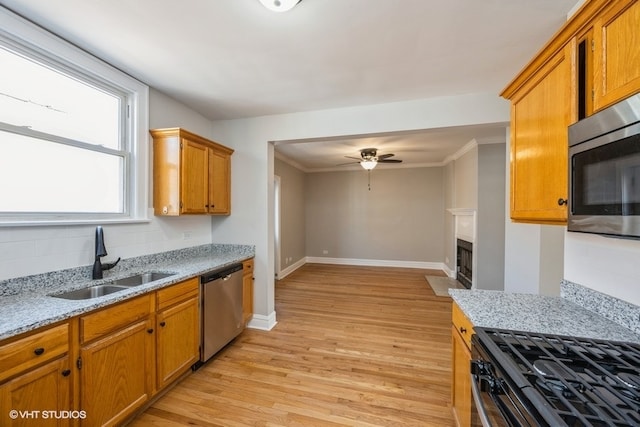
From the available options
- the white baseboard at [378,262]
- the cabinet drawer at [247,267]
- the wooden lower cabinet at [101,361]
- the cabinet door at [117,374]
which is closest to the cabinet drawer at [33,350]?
the wooden lower cabinet at [101,361]

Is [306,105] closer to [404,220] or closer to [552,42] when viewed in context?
[552,42]

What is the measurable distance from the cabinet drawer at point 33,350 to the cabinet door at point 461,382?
2.16m

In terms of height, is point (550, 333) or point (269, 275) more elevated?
point (550, 333)

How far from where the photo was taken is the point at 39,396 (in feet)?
4.17

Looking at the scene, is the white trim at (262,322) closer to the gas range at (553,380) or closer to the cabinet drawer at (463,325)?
the cabinet drawer at (463,325)

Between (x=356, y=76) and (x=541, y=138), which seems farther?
(x=356, y=76)

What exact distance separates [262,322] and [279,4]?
10.4ft

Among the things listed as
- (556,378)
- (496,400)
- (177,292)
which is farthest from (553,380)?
(177,292)

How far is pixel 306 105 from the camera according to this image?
2951mm

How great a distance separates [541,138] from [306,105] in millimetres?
2223

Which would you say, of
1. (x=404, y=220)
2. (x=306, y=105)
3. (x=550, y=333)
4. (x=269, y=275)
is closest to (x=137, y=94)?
(x=306, y=105)

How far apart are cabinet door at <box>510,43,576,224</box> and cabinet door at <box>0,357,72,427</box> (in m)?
2.67

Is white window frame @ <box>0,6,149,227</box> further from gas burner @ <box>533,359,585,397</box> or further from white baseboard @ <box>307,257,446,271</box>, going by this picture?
white baseboard @ <box>307,257,446,271</box>

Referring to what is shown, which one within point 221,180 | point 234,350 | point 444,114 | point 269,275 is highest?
point 444,114
